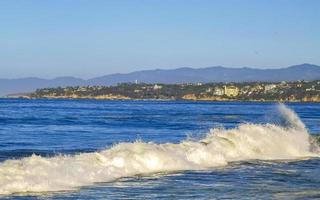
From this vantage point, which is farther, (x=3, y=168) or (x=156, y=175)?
(x=156, y=175)

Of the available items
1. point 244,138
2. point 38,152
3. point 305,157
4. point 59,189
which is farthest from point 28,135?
point 59,189

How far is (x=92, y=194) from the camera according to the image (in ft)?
55.9

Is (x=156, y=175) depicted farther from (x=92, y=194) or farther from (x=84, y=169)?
(x=92, y=194)

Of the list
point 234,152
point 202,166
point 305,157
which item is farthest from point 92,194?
point 305,157

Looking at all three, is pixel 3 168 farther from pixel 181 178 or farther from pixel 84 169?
pixel 181 178

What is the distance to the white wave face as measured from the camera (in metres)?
18.3

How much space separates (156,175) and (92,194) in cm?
460

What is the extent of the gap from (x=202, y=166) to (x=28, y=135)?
803 inches

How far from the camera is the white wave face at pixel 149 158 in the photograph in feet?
60.0

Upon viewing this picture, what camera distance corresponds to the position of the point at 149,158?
23.5 meters

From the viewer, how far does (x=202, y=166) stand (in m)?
24.4

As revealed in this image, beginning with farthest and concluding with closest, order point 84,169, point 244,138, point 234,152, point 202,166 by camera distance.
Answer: point 244,138, point 234,152, point 202,166, point 84,169

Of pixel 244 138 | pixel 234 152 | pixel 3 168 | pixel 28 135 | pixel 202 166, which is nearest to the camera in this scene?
pixel 3 168

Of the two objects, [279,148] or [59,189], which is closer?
[59,189]
